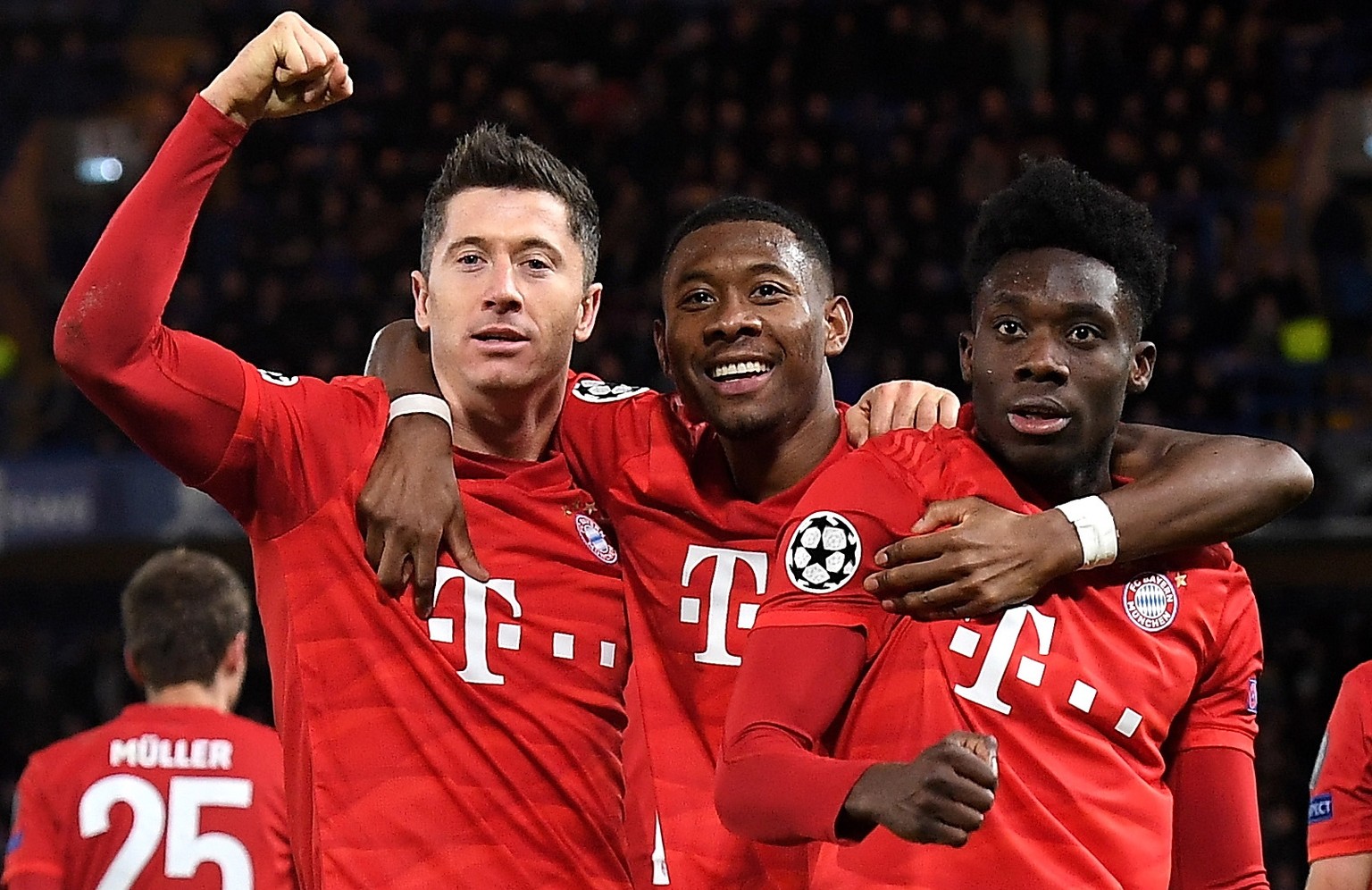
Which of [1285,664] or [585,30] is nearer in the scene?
[1285,664]

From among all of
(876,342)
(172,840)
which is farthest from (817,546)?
(876,342)

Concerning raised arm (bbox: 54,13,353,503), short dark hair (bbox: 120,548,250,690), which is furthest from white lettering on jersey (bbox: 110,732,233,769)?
raised arm (bbox: 54,13,353,503)

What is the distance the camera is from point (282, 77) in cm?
283

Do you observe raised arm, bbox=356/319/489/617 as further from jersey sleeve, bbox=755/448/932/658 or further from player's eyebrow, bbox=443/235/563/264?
jersey sleeve, bbox=755/448/932/658

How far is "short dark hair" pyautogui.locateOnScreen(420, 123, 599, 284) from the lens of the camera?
344 centimetres

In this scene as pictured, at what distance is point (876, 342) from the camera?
10.8 m

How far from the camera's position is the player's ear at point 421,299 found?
3457 millimetres

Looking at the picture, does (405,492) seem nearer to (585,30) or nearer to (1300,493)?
(1300,493)

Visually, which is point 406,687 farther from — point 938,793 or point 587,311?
point 938,793

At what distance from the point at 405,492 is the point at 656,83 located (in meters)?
10.3

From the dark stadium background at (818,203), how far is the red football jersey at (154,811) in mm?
6125

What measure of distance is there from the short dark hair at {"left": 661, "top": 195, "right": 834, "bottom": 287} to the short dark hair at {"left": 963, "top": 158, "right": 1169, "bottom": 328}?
1.77 feet

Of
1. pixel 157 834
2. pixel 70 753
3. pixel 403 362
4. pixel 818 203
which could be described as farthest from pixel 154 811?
pixel 818 203

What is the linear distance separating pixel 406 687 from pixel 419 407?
51cm
